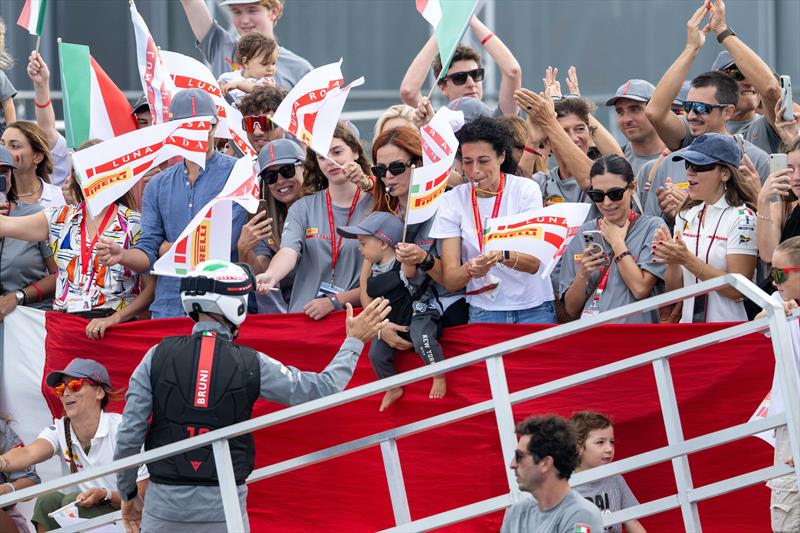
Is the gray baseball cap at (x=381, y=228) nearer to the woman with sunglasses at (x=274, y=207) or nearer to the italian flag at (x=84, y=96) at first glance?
the woman with sunglasses at (x=274, y=207)

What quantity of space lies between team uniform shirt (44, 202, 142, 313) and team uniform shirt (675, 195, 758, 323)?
3.37m

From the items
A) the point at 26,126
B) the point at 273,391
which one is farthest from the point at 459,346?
the point at 26,126

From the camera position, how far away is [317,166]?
8820mm

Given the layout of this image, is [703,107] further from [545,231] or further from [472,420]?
[472,420]

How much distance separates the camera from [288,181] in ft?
28.8

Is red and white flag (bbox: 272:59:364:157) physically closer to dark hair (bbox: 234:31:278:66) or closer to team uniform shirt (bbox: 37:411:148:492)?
dark hair (bbox: 234:31:278:66)

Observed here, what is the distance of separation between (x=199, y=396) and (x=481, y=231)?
6.67 feet

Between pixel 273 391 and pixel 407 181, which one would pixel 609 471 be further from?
pixel 407 181

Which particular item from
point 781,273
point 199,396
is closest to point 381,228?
point 199,396

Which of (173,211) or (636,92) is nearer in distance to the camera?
(173,211)

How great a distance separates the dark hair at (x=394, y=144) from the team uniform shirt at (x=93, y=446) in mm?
2004

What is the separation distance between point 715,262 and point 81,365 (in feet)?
12.1

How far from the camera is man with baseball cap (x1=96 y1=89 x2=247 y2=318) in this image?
8492 millimetres

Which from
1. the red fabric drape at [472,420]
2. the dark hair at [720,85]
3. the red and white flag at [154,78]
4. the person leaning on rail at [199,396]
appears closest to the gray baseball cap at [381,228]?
the red fabric drape at [472,420]
